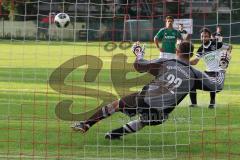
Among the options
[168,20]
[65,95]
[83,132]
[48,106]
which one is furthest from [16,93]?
[83,132]

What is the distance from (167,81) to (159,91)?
0.61ft

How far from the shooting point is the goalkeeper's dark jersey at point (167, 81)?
9.54 meters

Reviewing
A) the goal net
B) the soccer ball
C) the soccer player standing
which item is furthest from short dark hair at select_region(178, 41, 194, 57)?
the soccer ball

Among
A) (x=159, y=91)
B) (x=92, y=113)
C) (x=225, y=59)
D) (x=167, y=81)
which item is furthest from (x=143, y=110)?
(x=225, y=59)

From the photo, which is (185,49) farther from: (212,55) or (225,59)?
(212,55)

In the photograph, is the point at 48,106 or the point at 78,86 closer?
the point at 48,106

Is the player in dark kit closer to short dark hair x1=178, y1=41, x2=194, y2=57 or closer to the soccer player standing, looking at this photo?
short dark hair x1=178, y1=41, x2=194, y2=57

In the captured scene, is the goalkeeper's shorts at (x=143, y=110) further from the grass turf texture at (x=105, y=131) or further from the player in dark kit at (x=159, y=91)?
the grass turf texture at (x=105, y=131)

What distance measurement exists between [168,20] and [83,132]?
7095mm

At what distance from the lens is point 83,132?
403 inches

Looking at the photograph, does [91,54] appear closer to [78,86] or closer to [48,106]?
[78,86]

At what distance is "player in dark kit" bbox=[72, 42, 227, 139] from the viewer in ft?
31.3

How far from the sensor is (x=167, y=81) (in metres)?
9.61

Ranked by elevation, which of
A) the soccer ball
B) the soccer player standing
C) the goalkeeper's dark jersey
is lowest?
the goalkeeper's dark jersey
